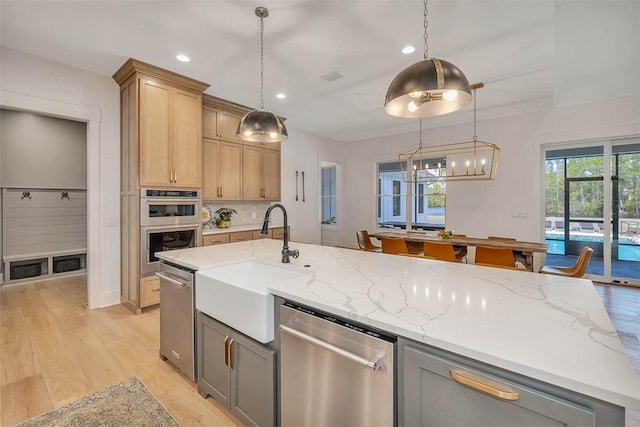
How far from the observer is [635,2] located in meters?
2.40

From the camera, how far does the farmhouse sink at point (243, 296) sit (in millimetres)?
1422

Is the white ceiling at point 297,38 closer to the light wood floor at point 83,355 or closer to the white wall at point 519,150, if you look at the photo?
the white wall at point 519,150

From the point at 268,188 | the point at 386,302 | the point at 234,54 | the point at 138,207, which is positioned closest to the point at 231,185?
the point at 268,188

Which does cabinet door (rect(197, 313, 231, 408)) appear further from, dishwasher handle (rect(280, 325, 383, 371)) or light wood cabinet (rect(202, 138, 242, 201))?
light wood cabinet (rect(202, 138, 242, 201))

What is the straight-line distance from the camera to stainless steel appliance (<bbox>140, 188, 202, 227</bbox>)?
3.36 metres

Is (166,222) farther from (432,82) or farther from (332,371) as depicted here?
(432,82)

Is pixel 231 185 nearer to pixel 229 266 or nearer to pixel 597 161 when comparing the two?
pixel 229 266

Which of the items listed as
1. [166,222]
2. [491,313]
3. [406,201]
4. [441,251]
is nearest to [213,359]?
[491,313]

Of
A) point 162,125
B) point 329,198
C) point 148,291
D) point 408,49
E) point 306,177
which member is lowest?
point 148,291

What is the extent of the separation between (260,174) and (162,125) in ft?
6.00

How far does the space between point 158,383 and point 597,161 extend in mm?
6724

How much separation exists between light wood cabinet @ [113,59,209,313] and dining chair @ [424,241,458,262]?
10.3 feet

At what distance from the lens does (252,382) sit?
1541 mm

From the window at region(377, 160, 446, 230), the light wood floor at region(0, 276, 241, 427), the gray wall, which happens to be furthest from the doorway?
the gray wall
